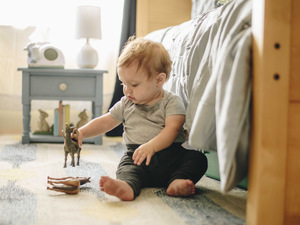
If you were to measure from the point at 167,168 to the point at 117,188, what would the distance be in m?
0.25

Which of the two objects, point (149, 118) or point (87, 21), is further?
point (87, 21)

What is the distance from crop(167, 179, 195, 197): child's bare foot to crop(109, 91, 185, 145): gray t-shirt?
0.21 metres

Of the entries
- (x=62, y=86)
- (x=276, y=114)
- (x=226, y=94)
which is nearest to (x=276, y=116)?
(x=276, y=114)

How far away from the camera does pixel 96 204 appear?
1023mm

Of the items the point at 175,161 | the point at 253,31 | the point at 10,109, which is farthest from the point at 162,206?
the point at 10,109

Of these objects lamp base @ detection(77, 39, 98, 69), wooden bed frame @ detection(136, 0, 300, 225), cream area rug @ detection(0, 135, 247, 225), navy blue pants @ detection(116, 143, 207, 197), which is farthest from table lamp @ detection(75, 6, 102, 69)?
wooden bed frame @ detection(136, 0, 300, 225)

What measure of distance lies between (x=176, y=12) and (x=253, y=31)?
2.24m

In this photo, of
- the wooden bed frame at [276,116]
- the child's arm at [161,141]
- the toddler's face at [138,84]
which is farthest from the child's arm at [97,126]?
the wooden bed frame at [276,116]

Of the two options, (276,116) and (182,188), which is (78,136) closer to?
(182,188)

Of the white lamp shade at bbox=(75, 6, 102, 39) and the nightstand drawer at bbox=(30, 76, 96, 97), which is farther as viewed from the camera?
the white lamp shade at bbox=(75, 6, 102, 39)

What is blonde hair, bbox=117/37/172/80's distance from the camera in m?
1.22

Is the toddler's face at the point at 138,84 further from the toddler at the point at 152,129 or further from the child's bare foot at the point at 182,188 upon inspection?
the child's bare foot at the point at 182,188

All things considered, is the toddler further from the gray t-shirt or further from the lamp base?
the lamp base

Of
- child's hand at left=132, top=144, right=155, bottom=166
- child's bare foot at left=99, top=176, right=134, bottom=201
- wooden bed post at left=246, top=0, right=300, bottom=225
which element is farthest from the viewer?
child's hand at left=132, top=144, right=155, bottom=166
